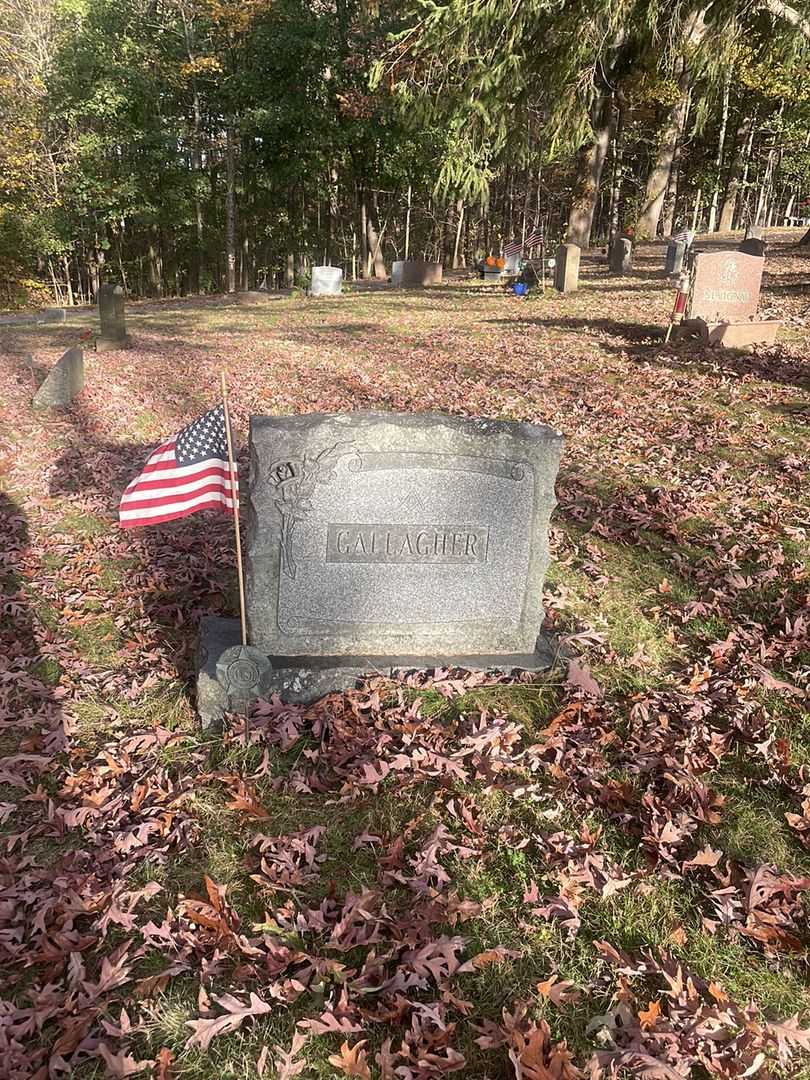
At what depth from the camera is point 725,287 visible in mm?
13398

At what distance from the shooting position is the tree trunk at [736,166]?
3875 cm

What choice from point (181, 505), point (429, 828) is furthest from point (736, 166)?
point (429, 828)

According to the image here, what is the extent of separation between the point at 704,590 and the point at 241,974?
444 centimetres

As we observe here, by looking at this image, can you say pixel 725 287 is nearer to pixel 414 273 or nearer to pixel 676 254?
pixel 676 254

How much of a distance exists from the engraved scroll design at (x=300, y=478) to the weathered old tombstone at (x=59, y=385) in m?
8.78

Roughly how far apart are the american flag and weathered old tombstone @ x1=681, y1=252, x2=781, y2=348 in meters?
10.9

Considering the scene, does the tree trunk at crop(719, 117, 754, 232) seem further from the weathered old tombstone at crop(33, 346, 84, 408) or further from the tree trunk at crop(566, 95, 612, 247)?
the weathered old tombstone at crop(33, 346, 84, 408)

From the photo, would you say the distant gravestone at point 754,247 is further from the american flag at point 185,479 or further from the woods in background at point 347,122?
the american flag at point 185,479

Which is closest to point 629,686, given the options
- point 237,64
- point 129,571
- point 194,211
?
point 129,571

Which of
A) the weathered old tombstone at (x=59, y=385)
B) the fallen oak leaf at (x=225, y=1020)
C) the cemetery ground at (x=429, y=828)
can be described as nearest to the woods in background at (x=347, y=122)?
the weathered old tombstone at (x=59, y=385)

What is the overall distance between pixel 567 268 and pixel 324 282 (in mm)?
9544

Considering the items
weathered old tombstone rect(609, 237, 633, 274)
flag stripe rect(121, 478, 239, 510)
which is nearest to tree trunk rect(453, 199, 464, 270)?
weathered old tombstone rect(609, 237, 633, 274)

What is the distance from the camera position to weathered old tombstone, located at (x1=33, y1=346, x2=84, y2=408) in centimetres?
1134

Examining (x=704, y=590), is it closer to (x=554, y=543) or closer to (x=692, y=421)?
(x=554, y=543)
